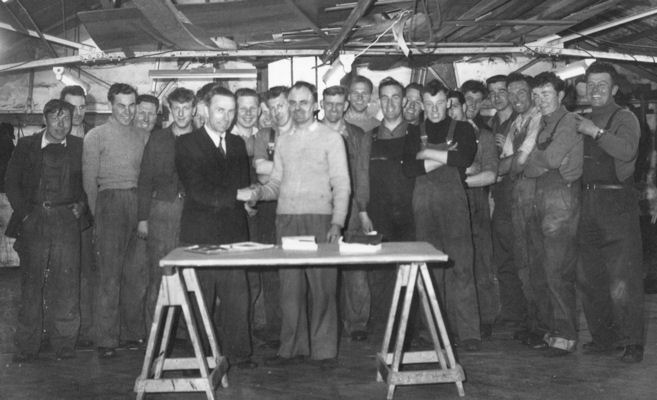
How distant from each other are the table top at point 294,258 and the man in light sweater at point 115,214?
4.64 feet

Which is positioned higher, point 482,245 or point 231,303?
point 482,245

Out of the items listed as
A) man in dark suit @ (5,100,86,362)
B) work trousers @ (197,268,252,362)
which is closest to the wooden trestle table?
work trousers @ (197,268,252,362)

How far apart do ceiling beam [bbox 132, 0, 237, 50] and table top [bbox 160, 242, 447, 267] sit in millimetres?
2298

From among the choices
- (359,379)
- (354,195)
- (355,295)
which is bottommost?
(359,379)

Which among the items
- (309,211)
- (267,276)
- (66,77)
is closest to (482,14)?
(309,211)

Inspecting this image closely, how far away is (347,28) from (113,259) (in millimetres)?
2790

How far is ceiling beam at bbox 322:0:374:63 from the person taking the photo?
5957 millimetres

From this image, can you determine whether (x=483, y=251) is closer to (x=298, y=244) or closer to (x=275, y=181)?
(x=275, y=181)

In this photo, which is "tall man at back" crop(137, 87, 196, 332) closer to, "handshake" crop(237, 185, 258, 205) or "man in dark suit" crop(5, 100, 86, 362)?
"man in dark suit" crop(5, 100, 86, 362)

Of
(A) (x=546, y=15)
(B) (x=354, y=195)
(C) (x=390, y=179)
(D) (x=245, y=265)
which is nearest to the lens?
(D) (x=245, y=265)

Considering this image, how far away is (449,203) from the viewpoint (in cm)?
589

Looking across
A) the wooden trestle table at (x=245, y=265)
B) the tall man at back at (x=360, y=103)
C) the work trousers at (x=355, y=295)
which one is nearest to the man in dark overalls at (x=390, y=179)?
the work trousers at (x=355, y=295)

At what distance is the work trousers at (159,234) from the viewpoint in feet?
19.4

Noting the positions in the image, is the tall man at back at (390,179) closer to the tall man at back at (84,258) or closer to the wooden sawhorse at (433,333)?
the wooden sawhorse at (433,333)
